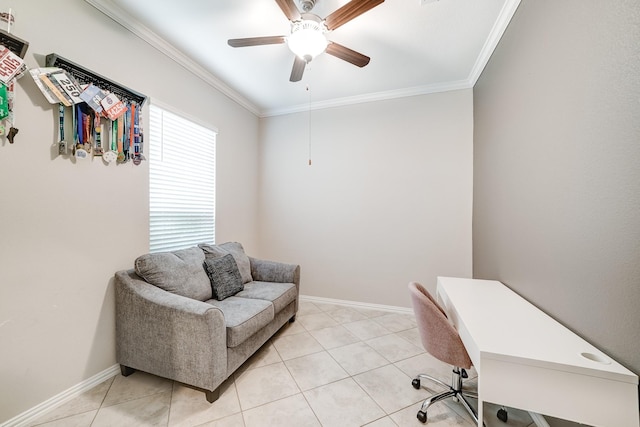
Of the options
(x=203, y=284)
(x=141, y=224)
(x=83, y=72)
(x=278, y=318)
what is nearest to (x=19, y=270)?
(x=141, y=224)

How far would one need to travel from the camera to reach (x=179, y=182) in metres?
2.61

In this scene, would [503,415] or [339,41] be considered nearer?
[503,415]

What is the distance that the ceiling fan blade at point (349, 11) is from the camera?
4.84 ft

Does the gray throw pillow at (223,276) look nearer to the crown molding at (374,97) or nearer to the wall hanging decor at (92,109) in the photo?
the wall hanging decor at (92,109)

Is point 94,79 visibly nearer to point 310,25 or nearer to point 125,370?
point 310,25

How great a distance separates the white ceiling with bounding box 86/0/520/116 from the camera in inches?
74.7

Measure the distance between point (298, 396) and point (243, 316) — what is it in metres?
0.68

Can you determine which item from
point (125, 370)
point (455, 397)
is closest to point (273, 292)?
point (125, 370)

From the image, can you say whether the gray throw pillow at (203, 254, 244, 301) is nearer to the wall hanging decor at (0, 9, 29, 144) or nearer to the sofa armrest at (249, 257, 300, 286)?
the sofa armrest at (249, 257, 300, 286)

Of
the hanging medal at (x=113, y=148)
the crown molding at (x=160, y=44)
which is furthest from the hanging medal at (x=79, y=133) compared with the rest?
the crown molding at (x=160, y=44)

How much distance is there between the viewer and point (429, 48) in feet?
7.76

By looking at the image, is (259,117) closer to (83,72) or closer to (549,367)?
(83,72)

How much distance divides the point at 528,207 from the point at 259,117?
359cm

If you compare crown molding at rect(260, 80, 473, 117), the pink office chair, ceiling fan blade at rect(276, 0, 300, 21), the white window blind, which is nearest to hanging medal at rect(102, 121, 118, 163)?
the white window blind
